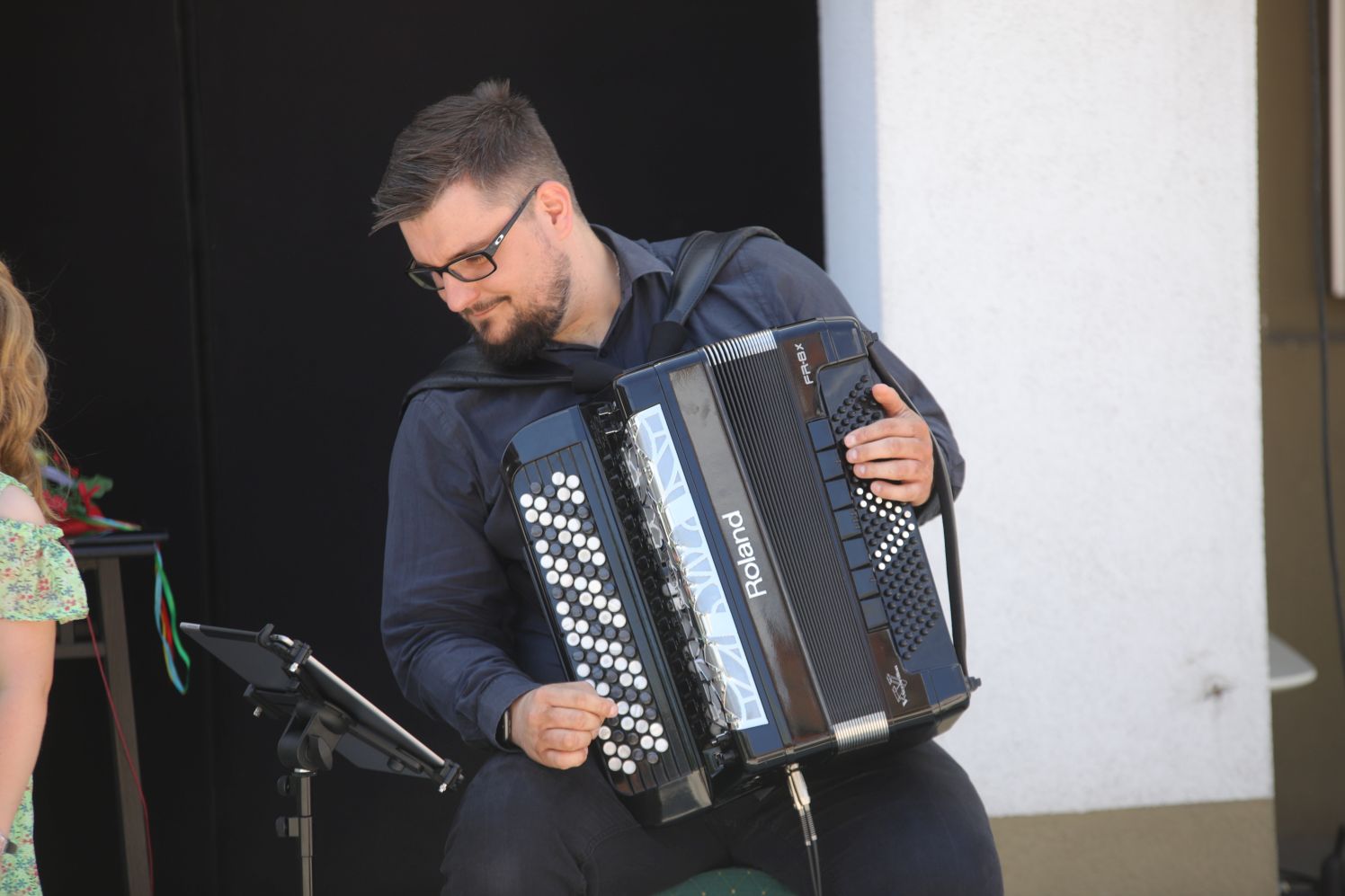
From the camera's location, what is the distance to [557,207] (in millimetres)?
2158

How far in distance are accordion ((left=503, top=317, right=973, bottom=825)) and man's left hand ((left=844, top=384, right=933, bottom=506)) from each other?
17 mm

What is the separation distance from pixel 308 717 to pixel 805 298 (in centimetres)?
100

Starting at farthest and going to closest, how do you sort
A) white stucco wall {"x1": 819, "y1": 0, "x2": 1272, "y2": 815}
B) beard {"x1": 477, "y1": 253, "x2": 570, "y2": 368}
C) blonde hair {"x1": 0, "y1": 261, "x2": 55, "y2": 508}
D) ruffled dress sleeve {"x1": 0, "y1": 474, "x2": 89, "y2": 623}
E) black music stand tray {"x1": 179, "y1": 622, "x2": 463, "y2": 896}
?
white stucco wall {"x1": 819, "y1": 0, "x2": 1272, "y2": 815} → beard {"x1": 477, "y1": 253, "x2": 570, "y2": 368} → blonde hair {"x1": 0, "y1": 261, "x2": 55, "y2": 508} → ruffled dress sleeve {"x1": 0, "y1": 474, "x2": 89, "y2": 623} → black music stand tray {"x1": 179, "y1": 622, "x2": 463, "y2": 896}

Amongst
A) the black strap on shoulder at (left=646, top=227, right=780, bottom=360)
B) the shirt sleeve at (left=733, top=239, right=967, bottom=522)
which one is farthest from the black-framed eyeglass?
the shirt sleeve at (left=733, top=239, right=967, bottom=522)

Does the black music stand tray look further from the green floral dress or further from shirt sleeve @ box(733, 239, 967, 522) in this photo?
shirt sleeve @ box(733, 239, 967, 522)

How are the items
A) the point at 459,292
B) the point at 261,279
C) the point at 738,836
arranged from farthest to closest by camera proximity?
1. the point at 261,279
2. the point at 459,292
3. the point at 738,836

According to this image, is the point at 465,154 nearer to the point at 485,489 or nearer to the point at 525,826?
the point at 485,489

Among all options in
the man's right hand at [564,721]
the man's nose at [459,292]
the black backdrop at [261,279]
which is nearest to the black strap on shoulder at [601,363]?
the man's nose at [459,292]

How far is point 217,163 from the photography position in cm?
280

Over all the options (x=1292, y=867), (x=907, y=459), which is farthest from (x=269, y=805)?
(x=1292, y=867)

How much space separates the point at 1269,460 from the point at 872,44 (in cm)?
150

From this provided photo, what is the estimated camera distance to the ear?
7.00 feet

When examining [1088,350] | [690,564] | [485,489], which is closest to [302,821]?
[485,489]

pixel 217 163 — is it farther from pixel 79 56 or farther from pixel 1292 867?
pixel 1292 867
